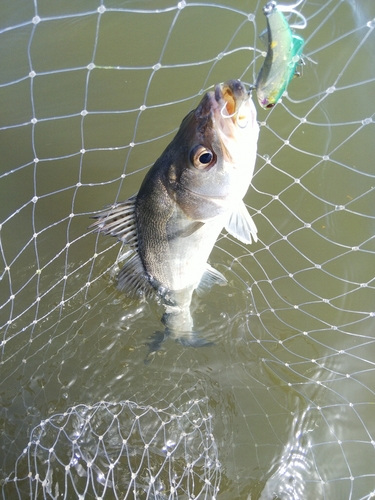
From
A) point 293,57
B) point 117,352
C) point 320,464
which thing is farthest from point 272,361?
point 293,57

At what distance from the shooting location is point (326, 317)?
9.46ft

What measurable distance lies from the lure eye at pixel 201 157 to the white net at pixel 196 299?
3.29 ft

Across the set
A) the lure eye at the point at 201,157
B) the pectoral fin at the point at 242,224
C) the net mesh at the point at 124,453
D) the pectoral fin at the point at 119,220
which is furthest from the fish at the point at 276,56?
the net mesh at the point at 124,453

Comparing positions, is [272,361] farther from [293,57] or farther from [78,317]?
[293,57]

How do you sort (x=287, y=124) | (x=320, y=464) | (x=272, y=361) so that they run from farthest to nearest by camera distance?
1. (x=287, y=124)
2. (x=272, y=361)
3. (x=320, y=464)

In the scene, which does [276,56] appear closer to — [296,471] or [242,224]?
[242,224]

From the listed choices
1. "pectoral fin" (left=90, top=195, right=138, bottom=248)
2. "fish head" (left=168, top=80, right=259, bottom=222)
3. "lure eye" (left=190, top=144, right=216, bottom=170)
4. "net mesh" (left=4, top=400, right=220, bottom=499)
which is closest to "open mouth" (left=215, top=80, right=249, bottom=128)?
"fish head" (left=168, top=80, right=259, bottom=222)

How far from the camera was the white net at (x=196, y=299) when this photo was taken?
8.32ft

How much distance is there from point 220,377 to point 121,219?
1470 millimetres

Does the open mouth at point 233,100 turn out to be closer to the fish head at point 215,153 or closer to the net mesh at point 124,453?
the fish head at point 215,153

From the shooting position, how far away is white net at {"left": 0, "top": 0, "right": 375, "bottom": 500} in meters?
2.54

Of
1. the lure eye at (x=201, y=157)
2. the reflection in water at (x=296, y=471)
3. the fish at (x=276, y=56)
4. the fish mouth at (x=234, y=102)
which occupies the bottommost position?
the reflection in water at (x=296, y=471)

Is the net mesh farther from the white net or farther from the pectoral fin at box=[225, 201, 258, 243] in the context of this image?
the pectoral fin at box=[225, 201, 258, 243]

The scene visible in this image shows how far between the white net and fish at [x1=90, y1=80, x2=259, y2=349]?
560 millimetres
